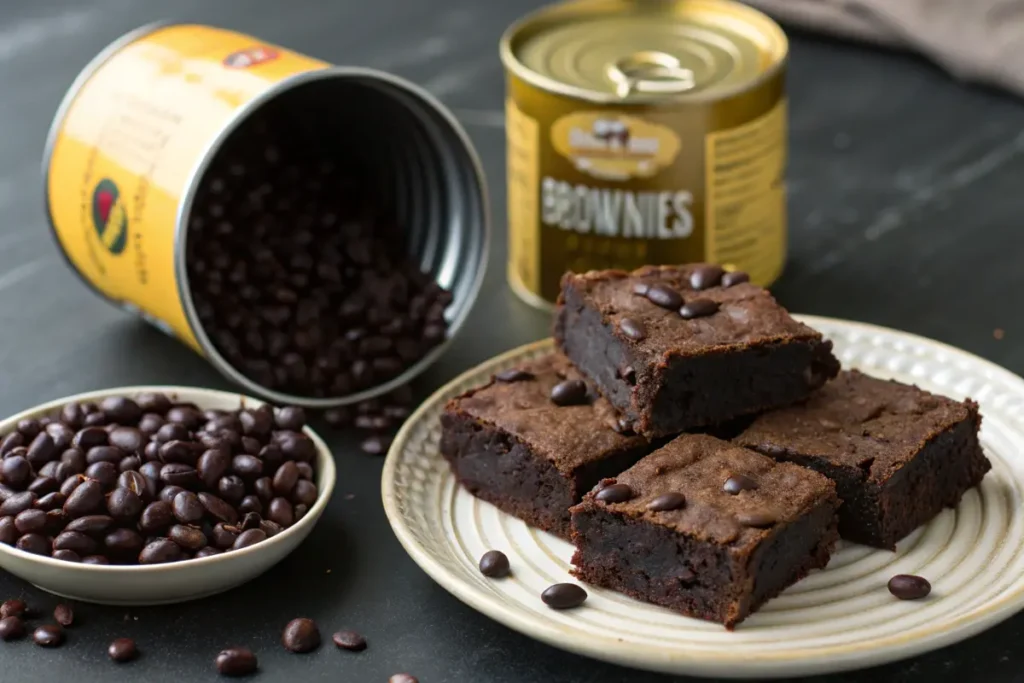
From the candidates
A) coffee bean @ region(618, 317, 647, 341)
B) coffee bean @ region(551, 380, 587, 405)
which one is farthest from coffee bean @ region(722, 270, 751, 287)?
coffee bean @ region(551, 380, 587, 405)

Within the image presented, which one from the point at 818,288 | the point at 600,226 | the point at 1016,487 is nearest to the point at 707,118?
the point at 600,226

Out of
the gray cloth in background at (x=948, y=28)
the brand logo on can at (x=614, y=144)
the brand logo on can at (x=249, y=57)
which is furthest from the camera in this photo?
the gray cloth in background at (x=948, y=28)

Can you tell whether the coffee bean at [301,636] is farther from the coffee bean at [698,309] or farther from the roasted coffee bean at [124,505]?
the coffee bean at [698,309]

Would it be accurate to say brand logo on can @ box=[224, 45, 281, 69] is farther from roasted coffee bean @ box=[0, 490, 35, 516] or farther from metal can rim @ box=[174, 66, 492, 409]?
roasted coffee bean @ box=[0, 490, 35, 516]

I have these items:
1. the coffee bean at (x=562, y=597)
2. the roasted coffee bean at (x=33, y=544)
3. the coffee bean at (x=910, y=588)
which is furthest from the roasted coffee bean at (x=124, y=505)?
the coffee bean at (x=910, y=588)

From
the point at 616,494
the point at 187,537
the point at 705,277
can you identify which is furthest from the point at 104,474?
the point at 705,277

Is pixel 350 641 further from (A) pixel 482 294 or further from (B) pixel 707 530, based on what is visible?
(A) pixel 482 294
